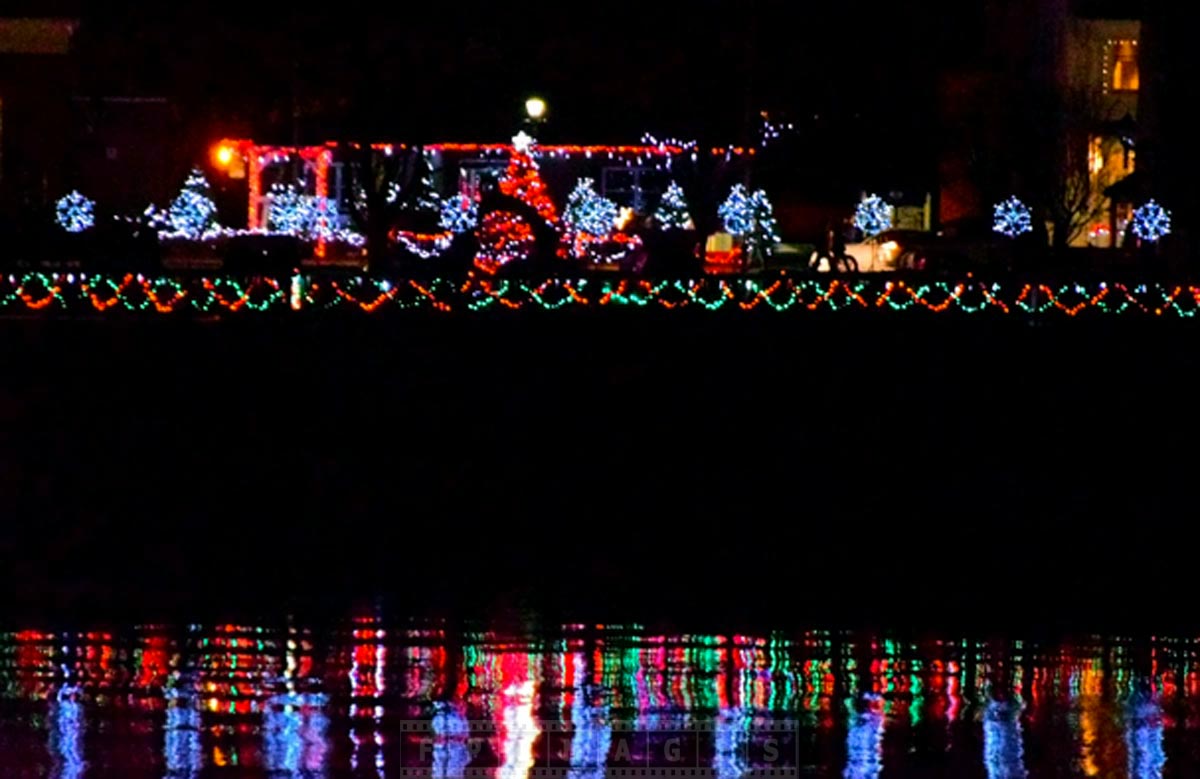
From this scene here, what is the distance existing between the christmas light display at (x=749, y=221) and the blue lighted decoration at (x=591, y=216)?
2276 mm

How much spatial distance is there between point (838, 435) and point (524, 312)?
379cm

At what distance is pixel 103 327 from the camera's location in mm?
18125

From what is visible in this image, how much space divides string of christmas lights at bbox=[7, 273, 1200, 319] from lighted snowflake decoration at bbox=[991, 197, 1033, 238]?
2286cm

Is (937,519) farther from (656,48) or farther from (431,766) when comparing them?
(656,48)

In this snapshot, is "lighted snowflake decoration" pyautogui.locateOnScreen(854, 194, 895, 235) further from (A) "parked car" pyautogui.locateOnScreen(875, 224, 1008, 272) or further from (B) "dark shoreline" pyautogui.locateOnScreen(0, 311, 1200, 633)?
(B) "dark shoreline" pyautogui.locateOnScreen(0, 311, 1200, 633)

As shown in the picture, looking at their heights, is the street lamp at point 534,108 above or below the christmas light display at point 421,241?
above

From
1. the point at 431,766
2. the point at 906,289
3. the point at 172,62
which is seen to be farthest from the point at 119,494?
the point at 172,62

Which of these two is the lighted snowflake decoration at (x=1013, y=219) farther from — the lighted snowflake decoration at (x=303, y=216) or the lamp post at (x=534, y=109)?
the lighted snowflake decoration at (x=303, y=216)

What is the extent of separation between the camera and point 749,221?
4231cm

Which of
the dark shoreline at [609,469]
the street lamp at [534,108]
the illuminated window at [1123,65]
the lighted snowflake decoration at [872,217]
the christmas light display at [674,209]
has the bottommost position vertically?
the dark shoreline at [609,469]

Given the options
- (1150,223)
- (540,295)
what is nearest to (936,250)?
(1150,223)

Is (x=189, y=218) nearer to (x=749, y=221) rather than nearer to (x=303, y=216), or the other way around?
(x=303, y=216)

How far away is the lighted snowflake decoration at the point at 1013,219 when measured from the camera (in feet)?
146

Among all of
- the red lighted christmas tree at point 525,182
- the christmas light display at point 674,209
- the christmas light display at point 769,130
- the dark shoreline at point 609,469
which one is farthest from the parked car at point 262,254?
the christmas light display at point 769,130
